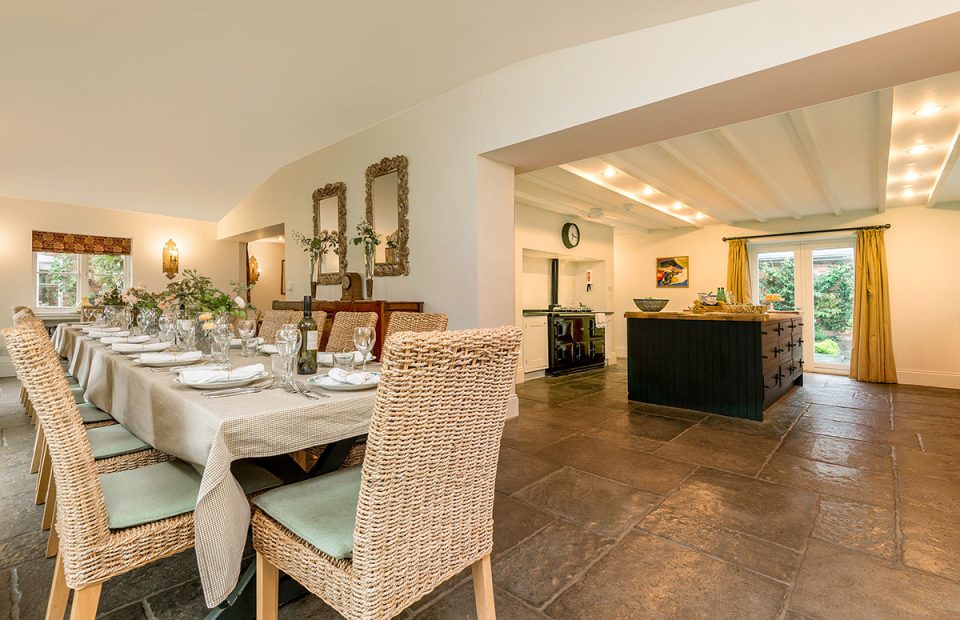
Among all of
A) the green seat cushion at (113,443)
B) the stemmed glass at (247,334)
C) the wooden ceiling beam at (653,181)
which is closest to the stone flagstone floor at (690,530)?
the green seat cushion at (113,443)

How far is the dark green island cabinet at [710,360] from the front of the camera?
149 inches

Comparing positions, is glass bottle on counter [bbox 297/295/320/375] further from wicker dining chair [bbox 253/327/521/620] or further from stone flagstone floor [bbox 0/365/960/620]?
stone flagstone floor [bbox 0/365/960/620]

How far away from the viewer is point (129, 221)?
664 cm

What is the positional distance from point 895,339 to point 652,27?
5.98 metres

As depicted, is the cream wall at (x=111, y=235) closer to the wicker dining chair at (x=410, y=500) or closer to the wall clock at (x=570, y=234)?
the wall clock at (x=570, y=234)

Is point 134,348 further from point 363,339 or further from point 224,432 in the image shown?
point 224,432

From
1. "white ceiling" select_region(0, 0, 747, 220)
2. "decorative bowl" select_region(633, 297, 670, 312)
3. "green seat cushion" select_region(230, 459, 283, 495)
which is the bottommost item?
"green seat cushion" select_region(230, 459, 283, 495)

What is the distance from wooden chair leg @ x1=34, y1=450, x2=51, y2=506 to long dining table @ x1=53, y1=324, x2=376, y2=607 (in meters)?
0.76

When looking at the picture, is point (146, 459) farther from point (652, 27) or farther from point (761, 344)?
point (761, 344)

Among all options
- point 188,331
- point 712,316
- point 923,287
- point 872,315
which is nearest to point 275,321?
point 188,331

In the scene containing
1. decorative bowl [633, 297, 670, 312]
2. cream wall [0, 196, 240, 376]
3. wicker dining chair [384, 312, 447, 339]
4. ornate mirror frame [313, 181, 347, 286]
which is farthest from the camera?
cream wall [0, 196, 240, 376]

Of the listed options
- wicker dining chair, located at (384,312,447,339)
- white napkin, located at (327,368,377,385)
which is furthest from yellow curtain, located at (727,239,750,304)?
white napkin, located at (327,368,377,385)

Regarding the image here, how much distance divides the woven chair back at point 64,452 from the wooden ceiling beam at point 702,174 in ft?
13.7

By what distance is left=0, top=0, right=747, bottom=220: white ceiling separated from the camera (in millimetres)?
2752
